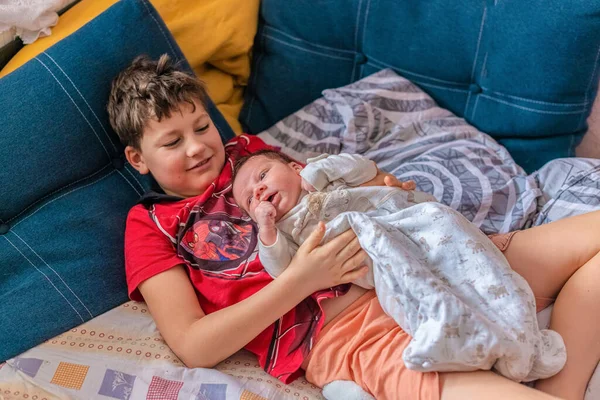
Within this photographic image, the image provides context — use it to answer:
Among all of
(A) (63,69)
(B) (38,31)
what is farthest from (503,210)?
(B) (38,31)

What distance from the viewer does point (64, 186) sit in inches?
62.6

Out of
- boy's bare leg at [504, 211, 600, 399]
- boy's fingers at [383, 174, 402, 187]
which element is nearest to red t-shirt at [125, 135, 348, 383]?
boy's fingers at [383, 174, 402, 187]

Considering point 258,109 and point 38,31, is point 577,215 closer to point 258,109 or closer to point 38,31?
point 258,109

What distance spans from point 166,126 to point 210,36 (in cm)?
50

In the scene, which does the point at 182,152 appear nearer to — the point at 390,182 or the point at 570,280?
the point at 390,182

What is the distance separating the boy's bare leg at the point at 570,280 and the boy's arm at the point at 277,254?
0.50m

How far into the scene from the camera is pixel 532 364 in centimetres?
125

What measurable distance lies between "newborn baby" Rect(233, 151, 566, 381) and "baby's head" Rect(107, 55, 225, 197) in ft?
0.43

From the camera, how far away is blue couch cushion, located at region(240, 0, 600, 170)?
167 centimetres

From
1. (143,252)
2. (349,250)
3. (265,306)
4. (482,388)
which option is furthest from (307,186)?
(482,388)

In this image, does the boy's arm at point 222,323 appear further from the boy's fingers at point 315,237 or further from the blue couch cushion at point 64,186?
the blue couch cushion at point 64,186

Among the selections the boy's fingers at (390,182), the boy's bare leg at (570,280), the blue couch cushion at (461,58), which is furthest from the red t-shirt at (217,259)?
the blue couch cushion at (461,58)

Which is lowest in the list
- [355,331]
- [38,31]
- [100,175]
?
[355,331]

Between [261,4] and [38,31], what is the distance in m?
0.67
